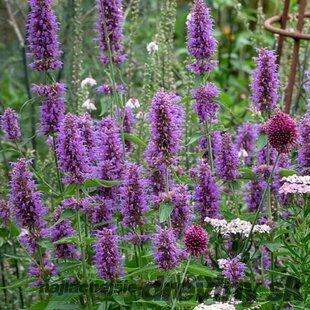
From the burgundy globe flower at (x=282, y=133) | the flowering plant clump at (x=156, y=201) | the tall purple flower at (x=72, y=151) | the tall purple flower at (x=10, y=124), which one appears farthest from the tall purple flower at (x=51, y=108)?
the burgundy globe flower at (x=282, y=133)

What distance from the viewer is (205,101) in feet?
9.91

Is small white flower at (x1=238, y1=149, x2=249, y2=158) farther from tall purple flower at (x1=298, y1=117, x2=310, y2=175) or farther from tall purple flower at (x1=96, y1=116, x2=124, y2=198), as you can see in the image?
tall purple flower at (x1=96, y1=116, x2=124, y2=198)

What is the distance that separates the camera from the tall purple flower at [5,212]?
308 centimetres

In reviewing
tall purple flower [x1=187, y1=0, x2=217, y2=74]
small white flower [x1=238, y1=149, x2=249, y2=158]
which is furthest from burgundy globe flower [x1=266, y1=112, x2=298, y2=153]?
small white flower [x1=238, y1=149, x2=249, y2=158]

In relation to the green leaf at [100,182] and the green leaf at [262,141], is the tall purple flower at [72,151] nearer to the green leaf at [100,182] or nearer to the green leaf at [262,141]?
the green leaf at [100,182]

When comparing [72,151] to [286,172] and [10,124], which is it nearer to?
[10,124]

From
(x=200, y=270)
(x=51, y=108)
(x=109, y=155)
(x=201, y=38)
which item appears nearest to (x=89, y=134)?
(x=109, y=155)

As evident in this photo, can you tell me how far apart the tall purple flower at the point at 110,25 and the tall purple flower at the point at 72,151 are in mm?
635

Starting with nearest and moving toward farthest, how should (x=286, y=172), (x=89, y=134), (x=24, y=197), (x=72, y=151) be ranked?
1. (x=72, y=151)
2. (x=24, y=197)
3. (x=89, y=134)
4. (x=286, y=172)

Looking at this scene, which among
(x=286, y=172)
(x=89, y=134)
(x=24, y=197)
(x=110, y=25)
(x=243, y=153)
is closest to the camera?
(x=24, y=197)

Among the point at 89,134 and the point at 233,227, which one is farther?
the point at 89,134

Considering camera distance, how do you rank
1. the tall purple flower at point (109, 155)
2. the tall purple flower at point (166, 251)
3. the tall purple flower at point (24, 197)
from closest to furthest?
the tall purple flower at point (166, 251) → the tall purple flower at point (24, 197) → the tall purple flower at point (109, 155)

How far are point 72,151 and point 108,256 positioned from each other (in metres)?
0.38

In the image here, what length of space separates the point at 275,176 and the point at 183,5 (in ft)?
20.4
